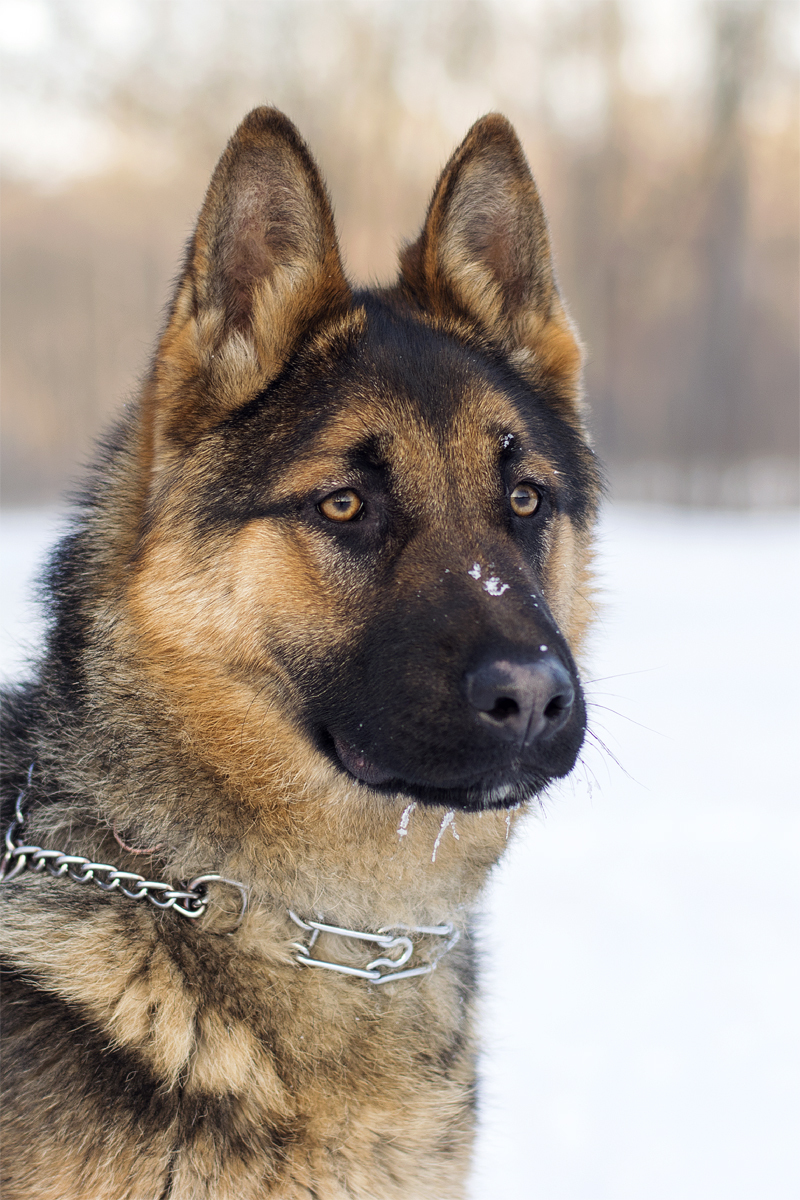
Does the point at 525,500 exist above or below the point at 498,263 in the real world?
below

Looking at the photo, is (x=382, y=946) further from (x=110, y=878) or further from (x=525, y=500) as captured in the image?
(x=525, y=500)

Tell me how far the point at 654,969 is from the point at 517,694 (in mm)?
2593

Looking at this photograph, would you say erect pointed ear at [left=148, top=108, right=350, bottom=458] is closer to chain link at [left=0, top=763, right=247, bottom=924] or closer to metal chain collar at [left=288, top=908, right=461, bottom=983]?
chain link at [left=0, top=763, right=247, bottom=924]

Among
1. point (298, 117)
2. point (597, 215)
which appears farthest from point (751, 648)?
point (597, 215)

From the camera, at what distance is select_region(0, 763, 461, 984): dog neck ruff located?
2.37 m

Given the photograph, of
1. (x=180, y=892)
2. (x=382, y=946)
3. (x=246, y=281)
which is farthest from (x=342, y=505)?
(x=382, y=946)

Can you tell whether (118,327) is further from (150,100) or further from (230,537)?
(230,537)

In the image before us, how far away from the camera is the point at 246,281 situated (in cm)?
266

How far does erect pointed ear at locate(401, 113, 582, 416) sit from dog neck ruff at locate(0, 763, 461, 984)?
1.84 meters

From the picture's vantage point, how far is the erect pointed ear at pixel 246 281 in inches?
98.0

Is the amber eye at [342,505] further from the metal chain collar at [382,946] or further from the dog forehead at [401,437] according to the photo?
the metal chain collar at [382,946]

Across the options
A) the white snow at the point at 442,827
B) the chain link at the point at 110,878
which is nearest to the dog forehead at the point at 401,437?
the white snow at the point at 442,827

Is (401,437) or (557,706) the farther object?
(401,437)

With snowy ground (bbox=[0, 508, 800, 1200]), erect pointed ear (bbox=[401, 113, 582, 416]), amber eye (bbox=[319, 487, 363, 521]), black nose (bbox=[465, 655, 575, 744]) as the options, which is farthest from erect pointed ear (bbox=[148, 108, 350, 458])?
black nose (bbox=[465, 655, 575, 744])
